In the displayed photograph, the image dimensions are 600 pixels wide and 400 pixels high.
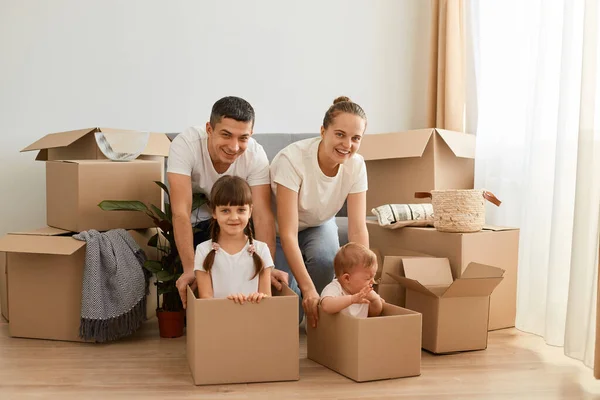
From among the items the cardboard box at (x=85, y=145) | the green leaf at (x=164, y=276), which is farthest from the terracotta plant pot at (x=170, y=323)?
the cardboard box at (x=85, y=145)

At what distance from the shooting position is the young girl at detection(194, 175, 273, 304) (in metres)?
2.09

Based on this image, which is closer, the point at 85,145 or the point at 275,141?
the point at 85,145

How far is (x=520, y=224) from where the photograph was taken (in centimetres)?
282

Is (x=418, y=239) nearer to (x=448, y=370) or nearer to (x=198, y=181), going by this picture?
(x=448, y=370)

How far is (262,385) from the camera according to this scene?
1.97 metres

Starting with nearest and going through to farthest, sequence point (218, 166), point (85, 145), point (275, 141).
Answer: point (218, 166) → point (85, 145) → point (275, 141)

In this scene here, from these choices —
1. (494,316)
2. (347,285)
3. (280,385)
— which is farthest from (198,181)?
(494,316)

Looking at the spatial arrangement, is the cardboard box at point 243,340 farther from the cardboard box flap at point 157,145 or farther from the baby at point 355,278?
the cardboard box flap at point 157,145

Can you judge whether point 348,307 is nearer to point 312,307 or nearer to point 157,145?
point 312,307

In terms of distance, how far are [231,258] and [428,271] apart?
81cm

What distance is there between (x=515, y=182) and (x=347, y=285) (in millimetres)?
1176

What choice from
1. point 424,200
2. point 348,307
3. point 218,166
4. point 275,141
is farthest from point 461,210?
point 275,141

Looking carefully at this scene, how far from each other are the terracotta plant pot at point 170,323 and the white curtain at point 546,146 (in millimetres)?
1394

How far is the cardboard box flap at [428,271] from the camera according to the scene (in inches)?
97.3
